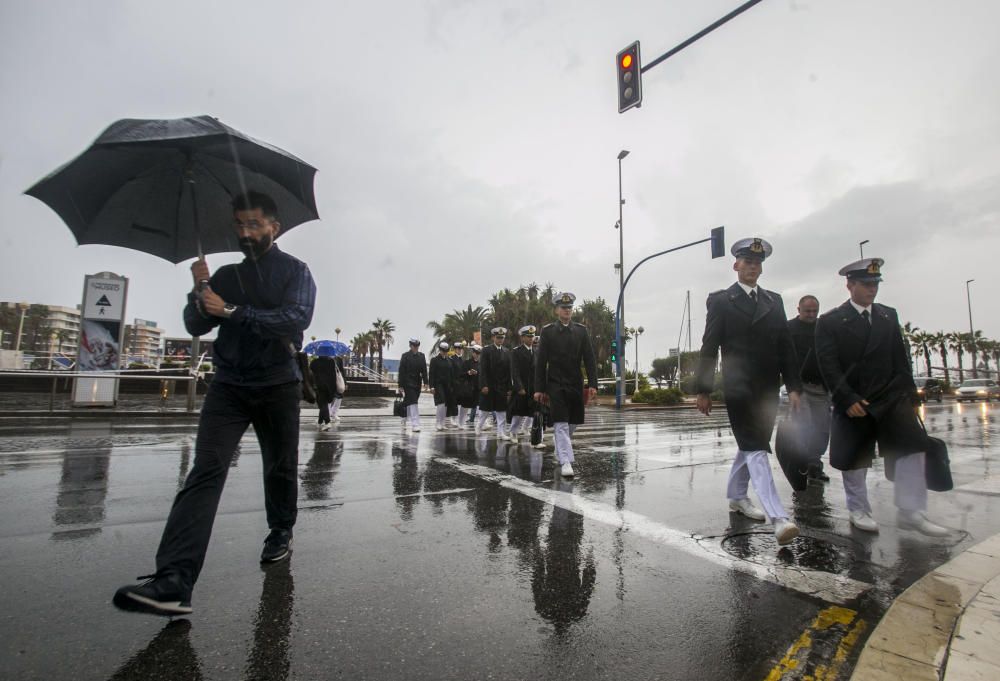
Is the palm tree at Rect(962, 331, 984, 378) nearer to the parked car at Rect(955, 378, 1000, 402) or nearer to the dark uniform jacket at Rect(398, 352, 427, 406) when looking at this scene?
the parked car at Rect(955, 378, 1000, 402)

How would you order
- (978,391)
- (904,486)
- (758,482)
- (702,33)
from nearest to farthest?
(758,482), (904,486), (702,33), (978,391)

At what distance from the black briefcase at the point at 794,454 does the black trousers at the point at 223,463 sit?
14.4ft

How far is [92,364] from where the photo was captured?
45.8ft

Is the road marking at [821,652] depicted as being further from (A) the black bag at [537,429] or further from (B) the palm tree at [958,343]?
(B) the palm tree at [958,343]

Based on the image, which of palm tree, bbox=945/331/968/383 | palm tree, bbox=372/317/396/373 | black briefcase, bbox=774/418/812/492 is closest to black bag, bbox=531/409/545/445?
black briefcase, bbox=774/418/812/492

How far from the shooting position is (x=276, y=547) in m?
3.04

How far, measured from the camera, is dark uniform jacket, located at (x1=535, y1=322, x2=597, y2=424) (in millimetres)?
6316

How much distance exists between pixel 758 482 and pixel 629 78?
840 centimetres

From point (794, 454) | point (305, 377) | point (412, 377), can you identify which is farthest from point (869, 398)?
point (412, 377)

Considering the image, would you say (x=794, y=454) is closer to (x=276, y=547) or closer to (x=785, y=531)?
(x=785, y=531)

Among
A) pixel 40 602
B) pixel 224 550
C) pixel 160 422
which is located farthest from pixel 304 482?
pixel 160 422

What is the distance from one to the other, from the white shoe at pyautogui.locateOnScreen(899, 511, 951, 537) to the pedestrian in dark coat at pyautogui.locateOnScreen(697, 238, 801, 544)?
1.03 meters

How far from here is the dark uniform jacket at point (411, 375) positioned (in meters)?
11.4

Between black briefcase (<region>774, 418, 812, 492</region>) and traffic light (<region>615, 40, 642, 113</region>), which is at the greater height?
traffic light (<region>615, 40, 642, 113</region>)
